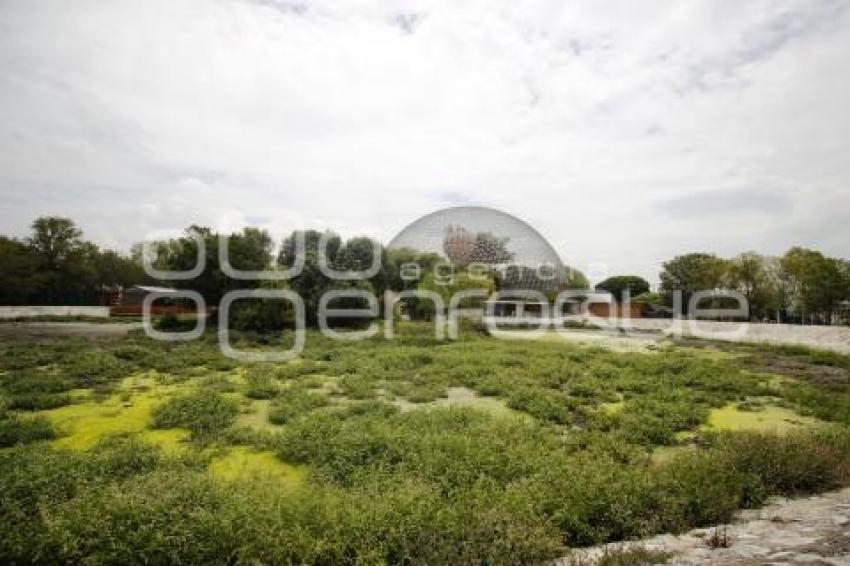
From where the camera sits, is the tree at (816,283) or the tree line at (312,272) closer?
the tree line at (312,272)

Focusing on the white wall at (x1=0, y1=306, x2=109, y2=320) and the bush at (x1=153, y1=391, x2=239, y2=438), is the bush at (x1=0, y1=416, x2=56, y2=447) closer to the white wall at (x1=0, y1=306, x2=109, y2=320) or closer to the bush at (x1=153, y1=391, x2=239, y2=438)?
the bush at (x1=153, y1=391, x2=239, y2=438)

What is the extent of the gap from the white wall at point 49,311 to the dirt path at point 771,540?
162ft

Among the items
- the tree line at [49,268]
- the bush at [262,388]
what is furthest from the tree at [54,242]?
the bush at [262,388]

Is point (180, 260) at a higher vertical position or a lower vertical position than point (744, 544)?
higher

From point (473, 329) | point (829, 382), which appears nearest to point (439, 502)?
point (829, 382)

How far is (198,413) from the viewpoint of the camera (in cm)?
1195

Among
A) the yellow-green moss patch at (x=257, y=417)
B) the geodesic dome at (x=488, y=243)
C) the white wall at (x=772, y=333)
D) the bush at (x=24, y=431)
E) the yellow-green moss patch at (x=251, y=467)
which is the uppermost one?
the geodesic dome at (x=488, y=243)

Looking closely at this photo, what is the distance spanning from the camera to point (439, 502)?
22.3 ft

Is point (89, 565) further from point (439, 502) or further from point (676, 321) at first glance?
point (676, 321)

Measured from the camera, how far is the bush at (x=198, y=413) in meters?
11.2

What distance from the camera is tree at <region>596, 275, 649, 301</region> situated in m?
94.7

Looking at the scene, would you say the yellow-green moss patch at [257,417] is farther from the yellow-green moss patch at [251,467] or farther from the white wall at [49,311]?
the white wall at [49,311]

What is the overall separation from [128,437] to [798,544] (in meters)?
11.1

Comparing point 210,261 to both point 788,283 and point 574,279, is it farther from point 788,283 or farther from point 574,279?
point 574,279
